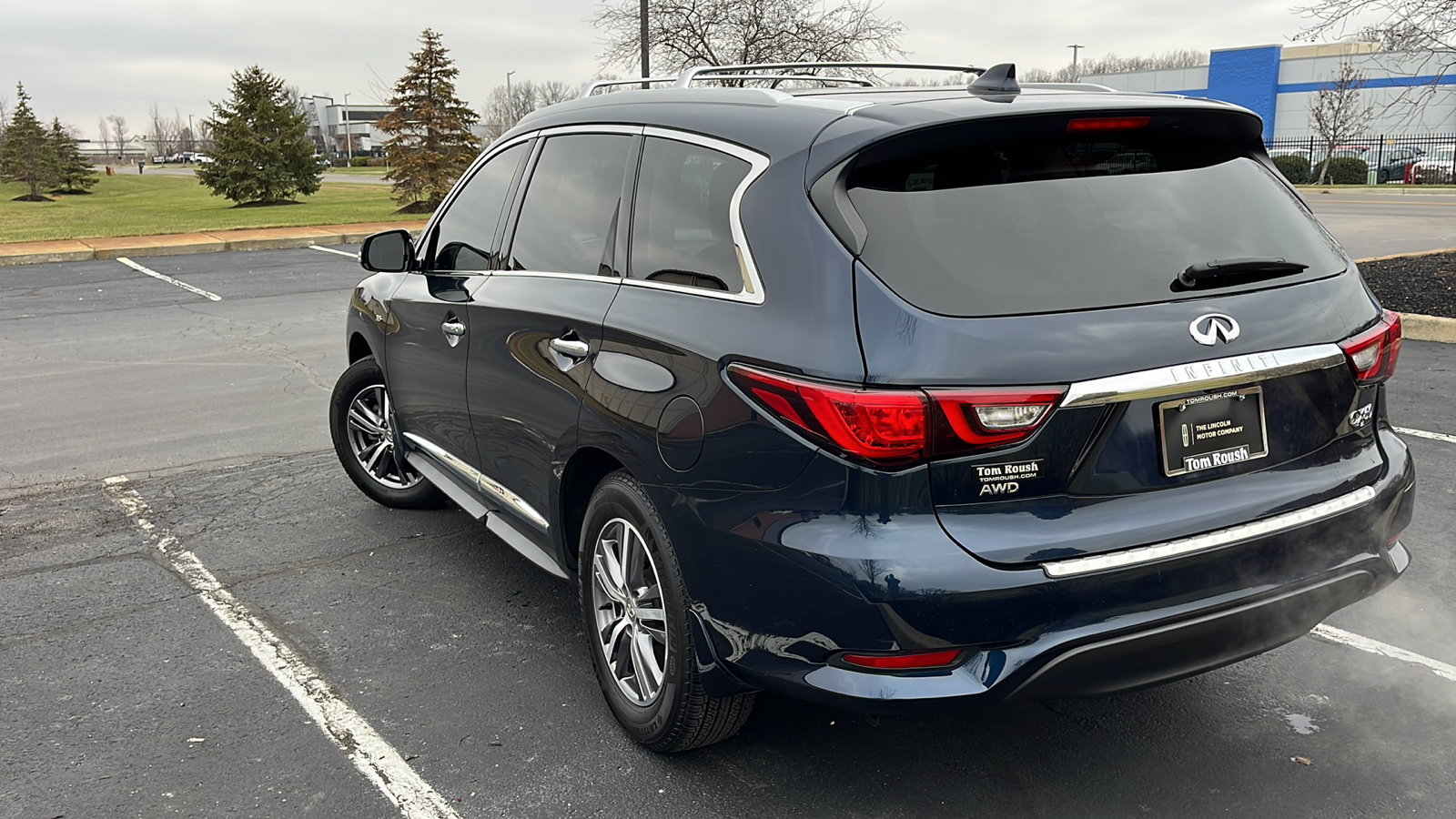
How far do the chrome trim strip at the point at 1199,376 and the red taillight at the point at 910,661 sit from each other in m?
0.61

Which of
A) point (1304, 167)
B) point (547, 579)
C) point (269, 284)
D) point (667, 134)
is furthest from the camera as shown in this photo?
point (1304, 167)

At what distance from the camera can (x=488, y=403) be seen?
3.98 m

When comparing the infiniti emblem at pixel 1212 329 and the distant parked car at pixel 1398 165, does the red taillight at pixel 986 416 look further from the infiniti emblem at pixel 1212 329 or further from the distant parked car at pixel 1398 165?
the distant parked car at pixel 1398 165

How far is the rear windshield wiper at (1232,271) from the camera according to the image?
2717 mm

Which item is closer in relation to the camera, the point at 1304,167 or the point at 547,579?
the point at 547,579

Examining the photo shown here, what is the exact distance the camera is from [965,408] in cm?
243

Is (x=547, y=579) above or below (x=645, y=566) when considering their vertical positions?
below

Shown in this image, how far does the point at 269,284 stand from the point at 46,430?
7.97 m

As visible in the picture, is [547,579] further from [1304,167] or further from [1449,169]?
[1449,169]

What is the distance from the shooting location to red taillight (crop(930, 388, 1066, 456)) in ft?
7.95

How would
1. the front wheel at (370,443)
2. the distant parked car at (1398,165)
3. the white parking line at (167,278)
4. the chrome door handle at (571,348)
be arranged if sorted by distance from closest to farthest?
the chrome door handle at (571,348) → the front wheel at (370,443) → the white parking line at (167,278) → the distant parked car at (1398,165)

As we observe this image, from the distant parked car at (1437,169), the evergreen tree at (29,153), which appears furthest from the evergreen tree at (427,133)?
the distant parked car at (1437,169)

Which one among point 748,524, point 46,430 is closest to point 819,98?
point 748,524

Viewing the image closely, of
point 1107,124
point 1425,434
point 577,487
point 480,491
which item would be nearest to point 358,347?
point 480,491
